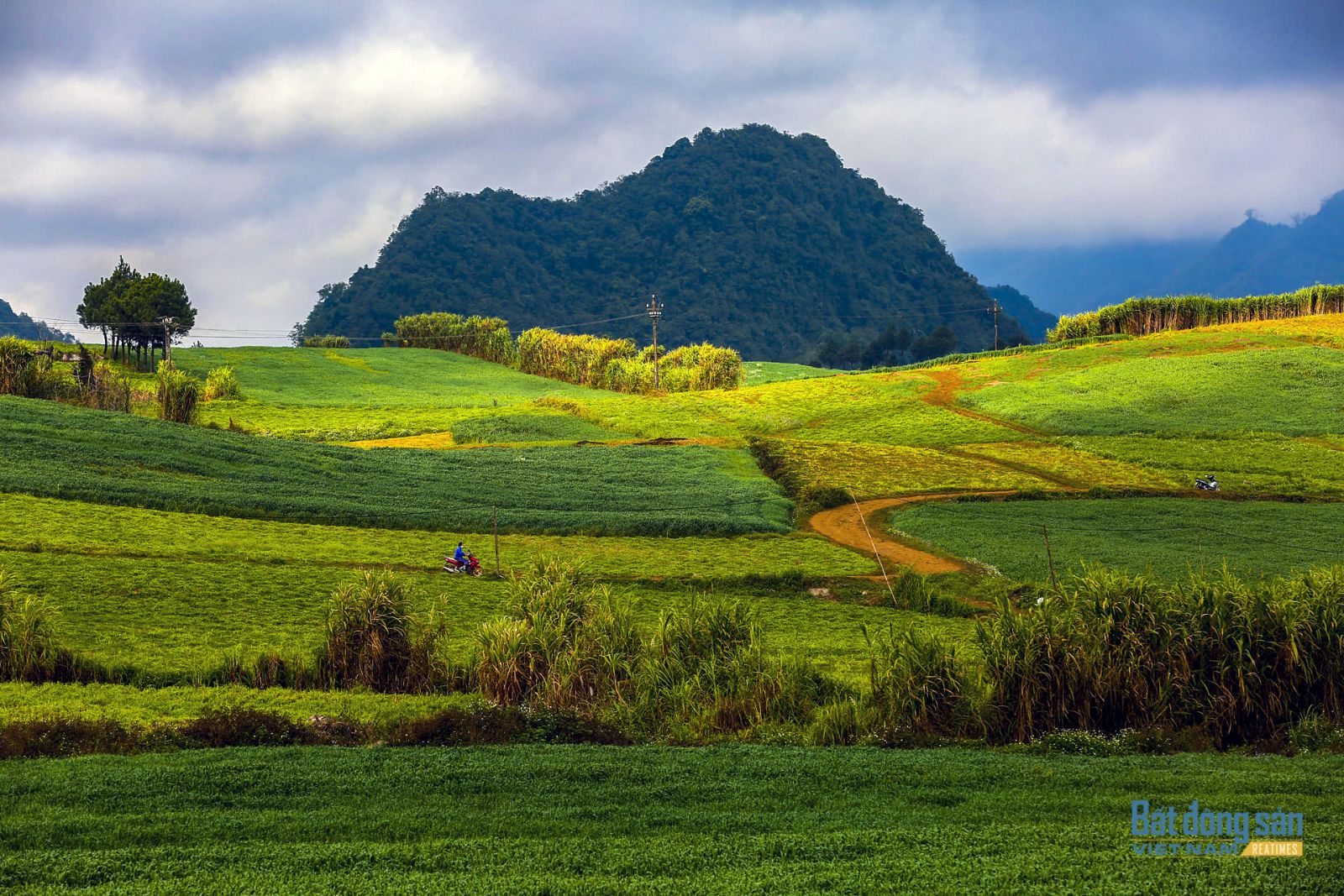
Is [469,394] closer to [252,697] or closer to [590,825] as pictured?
[252,697]

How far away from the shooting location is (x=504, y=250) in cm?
18612

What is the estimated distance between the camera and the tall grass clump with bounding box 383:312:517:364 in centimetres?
12375

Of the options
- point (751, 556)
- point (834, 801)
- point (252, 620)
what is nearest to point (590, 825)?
point (834, 801)

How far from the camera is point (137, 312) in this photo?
95250 millimetres

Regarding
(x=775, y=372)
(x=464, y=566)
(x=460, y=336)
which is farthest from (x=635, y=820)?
(x=460, y=336)

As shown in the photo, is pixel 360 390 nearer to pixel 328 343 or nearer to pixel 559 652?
pixel 328 343

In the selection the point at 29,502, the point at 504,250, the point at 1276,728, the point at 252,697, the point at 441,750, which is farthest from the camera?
the point at 504,250

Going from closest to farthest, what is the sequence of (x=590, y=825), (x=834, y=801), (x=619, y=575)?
(x=590, y=825) → (x=834, y=801) → (x=619, y=575)

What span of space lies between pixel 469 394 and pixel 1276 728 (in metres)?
81.5

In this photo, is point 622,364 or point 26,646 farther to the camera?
point 622,364

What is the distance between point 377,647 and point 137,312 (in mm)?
88258

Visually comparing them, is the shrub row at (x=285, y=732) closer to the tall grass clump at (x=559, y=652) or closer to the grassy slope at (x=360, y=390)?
the tall grass clump at (x=559, y=652)

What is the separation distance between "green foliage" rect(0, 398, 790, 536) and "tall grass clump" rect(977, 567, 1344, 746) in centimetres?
2157

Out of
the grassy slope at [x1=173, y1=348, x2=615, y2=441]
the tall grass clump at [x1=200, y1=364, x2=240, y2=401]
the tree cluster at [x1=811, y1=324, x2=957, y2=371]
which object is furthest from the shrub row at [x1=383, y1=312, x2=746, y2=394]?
the tree cluster at [x1=811, y1=324, x2=957, y2=371]
